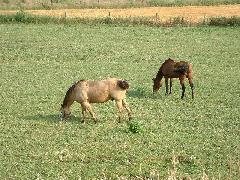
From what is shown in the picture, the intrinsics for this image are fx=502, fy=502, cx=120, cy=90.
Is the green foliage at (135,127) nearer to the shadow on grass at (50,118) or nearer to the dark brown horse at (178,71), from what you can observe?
the shadow on grass at (50,118)

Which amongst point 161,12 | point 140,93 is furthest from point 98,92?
point 161,12

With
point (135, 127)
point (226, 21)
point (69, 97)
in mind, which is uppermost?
point (69, 97)

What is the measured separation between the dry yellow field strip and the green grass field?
1596 cm

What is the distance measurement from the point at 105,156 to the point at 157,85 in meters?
7.74

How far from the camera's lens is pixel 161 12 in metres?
52.6

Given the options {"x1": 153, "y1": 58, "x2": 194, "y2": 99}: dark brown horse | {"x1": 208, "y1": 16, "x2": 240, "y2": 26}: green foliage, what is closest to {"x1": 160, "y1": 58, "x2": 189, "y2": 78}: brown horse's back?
{"x1": 153, "y1": 58, "x2": 194, "y2": 99}: dark brown horse

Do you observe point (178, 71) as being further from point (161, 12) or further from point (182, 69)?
point (161, 12)

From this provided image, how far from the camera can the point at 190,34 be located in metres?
39.1

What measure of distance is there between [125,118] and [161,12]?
36.6m

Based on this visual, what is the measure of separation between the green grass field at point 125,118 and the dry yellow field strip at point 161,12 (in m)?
16.0

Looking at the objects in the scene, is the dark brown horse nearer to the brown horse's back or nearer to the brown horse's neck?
the brown horse's back

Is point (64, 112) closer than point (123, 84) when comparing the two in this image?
No

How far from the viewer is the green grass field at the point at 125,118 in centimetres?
1296

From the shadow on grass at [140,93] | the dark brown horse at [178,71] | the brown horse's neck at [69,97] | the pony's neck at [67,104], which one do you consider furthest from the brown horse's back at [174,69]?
the pony's neck at [67,104]
